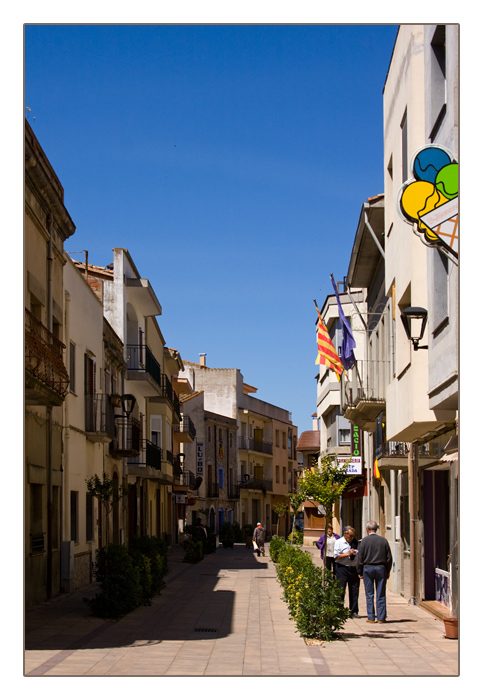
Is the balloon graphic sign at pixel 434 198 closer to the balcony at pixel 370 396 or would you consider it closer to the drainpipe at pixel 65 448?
the balcony at pixel 370 396

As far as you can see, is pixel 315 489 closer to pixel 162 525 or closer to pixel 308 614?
pixel 308 614

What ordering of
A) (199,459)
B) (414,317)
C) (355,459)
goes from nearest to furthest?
(414,317) → (355,459) → (199,459)

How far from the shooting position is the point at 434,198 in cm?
952

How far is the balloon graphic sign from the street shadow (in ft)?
21.9

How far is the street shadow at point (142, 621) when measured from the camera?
521 inches

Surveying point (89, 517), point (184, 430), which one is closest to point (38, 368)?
point (89, 517)

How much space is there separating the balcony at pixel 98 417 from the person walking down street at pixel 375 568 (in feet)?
36.2

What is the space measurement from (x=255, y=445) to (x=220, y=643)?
66.9 m

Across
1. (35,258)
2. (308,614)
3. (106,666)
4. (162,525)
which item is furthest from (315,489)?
(162,525)

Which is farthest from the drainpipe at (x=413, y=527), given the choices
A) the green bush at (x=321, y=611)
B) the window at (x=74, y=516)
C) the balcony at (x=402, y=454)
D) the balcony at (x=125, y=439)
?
the balcony at (x=125, y=439)

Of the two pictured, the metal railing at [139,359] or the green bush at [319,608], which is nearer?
the green bush at [319,608]

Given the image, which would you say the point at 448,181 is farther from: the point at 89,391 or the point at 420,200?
the point at 89,391

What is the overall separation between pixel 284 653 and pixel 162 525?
36564 millimetres

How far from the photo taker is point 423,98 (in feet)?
49.2
